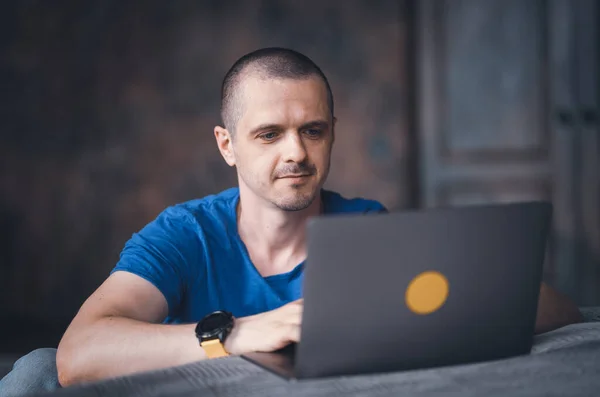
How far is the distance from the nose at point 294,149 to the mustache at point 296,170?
14 mm

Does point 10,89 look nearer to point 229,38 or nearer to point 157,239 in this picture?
point 229,38

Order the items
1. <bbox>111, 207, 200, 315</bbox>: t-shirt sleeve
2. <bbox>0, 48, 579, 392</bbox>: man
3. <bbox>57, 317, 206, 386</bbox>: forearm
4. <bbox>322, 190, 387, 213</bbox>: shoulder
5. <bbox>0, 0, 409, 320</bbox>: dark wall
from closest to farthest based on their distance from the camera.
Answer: <bbox>57, 317, 206, 386</bbox>: forearm < <bbox>0, 48, 579, 392</bbox>: man < <bbox>111, 207, 200, 315</bbox>: t-shirt sleeve < <bbox>322, 190, 387, 213</bbox>: shoulder < <bbox>0, 0, 409, 320</bbox>: dark wall

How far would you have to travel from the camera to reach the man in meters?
1.34

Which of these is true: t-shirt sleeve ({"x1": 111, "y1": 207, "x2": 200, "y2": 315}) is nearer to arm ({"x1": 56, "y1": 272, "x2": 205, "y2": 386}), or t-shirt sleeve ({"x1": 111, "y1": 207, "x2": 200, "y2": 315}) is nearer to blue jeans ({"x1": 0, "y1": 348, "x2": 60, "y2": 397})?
arm ({"x1": 56, "y1": 272, "x2": 205, "y2": 386})

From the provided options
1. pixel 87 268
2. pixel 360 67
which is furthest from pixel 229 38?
pixel 87 268

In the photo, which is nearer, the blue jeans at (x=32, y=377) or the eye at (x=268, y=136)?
the blue jeans at (x=32, y=377)

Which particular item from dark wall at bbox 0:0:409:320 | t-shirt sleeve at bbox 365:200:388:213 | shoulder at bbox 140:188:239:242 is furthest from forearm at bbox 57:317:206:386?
dark wall at bbox 0:0:409:320

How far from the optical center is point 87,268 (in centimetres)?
397

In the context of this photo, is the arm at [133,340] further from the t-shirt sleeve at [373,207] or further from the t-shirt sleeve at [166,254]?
the t-shirt sleeve at [373,207]

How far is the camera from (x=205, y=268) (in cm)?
164

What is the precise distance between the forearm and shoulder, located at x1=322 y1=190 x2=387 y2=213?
0.70 metres

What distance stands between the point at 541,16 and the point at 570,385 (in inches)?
130

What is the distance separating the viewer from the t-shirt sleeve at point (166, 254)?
147 cm

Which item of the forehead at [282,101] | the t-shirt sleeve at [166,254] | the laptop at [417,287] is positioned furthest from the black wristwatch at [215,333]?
the forehead at [282,101]
